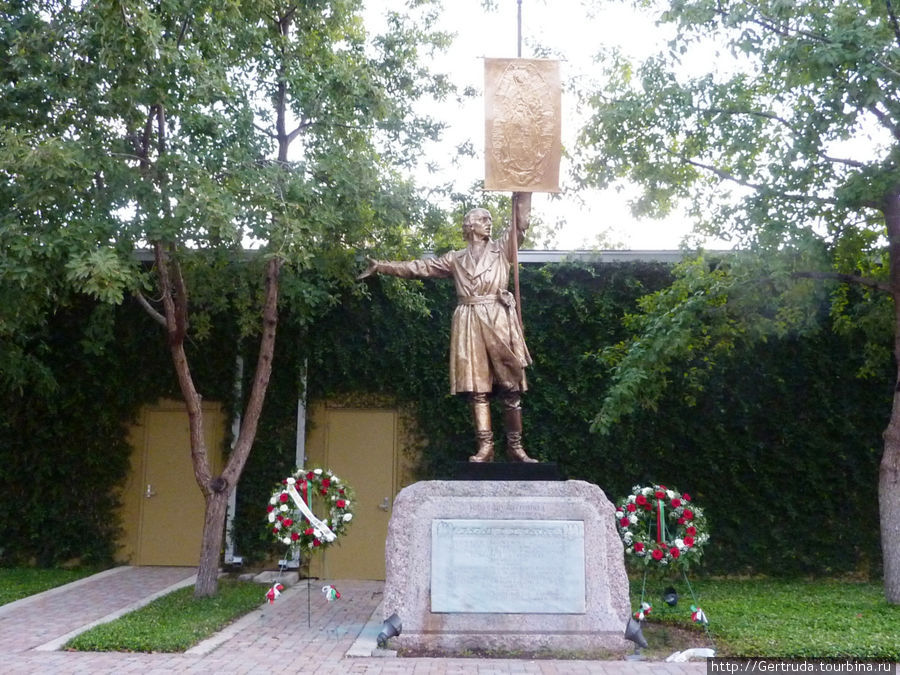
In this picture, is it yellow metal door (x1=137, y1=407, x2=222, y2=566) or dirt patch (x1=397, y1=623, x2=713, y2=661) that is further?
yellow metal door (x1=137, y1=407, x2=222, y2=566)

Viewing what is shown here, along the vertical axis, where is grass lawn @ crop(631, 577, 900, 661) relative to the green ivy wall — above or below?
below

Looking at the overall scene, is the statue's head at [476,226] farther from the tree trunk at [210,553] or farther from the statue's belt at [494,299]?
the tree trunk at [210,553]

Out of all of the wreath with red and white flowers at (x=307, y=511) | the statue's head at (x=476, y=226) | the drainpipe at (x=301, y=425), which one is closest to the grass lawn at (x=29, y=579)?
the drainpipe at (x=301, y=425)

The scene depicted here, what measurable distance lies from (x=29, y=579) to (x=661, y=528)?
7.47 meters

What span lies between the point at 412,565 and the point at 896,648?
11.7ft

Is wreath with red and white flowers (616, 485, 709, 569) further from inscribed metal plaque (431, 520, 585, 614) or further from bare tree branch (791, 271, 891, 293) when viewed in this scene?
bare tree branch (791, 271, 891, 293)

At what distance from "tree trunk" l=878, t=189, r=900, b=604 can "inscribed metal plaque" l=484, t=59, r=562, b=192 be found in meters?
3.51

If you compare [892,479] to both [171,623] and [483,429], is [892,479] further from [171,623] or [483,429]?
[171,623]

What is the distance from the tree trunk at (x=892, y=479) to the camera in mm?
8328

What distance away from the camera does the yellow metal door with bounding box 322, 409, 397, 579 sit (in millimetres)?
11242

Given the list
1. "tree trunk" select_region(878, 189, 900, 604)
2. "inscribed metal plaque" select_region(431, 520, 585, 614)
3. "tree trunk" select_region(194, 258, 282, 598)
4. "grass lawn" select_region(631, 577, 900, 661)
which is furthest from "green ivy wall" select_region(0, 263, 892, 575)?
"inscribed metal plaque" select_region(431, 520, 585, 614)

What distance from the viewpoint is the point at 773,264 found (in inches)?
316

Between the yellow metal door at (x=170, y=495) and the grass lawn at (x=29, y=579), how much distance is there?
33.8 inches

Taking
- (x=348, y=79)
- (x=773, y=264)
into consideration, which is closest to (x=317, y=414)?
(x=348, y=79)
